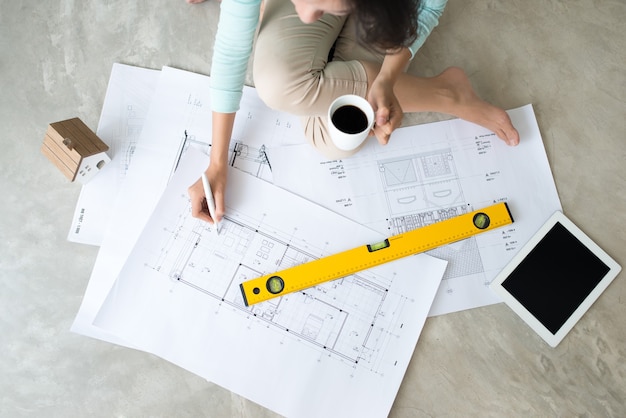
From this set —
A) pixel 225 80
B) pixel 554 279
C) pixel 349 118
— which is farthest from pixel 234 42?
pixel 554 279

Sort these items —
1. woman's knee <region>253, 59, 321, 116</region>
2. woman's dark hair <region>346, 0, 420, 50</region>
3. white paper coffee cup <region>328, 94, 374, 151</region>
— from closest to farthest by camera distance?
woman's dark hair <region>346, 0, 420, 50</region> < white paper coffee cup <region>328, 94, 374, 151</region> < woman's knee <region>253, 59, 321, 116</region>

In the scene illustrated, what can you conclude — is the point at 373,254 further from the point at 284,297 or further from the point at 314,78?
the point at 314,78

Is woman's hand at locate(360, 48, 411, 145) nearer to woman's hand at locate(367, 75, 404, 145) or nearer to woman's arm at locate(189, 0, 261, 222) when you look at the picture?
woman's hand at locate(367, 75, 404, 145)

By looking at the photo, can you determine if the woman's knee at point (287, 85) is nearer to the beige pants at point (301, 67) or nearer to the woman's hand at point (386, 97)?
the beige pants at point (301, 67)

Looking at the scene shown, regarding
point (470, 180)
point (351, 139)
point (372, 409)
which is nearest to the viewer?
point (351, 139)

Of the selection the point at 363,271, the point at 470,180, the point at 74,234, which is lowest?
the point at 74,234

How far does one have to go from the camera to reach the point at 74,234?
1027 millimetres

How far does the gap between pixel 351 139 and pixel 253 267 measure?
337 millimetres

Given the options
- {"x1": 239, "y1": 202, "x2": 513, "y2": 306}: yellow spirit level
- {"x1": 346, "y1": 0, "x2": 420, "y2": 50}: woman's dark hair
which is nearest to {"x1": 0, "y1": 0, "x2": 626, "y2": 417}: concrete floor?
{"x1": 239, "y1": 202, "x2": 513, "y2": 306}: yellow spirit level

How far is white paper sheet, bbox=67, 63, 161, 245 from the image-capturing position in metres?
1.03

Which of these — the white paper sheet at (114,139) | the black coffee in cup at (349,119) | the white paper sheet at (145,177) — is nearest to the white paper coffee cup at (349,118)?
the black coffee in cup at (349,119)

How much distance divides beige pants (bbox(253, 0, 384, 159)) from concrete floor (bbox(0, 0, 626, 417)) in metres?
0.21

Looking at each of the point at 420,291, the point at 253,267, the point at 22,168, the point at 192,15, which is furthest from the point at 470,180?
Answer: the point at 22,168

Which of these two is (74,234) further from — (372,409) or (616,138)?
(616,138)
